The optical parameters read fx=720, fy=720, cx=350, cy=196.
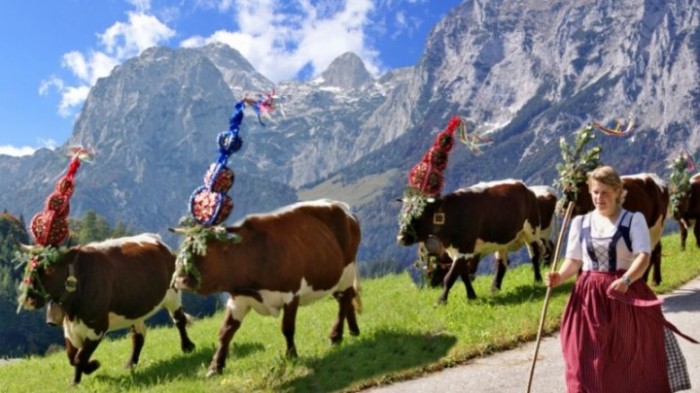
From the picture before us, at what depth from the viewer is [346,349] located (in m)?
12.7

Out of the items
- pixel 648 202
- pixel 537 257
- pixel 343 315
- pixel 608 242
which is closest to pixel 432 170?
pixel 343 315

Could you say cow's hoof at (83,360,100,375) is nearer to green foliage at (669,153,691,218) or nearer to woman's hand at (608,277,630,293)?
woman's hand at (608,277,630,293)

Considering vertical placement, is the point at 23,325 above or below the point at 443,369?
below

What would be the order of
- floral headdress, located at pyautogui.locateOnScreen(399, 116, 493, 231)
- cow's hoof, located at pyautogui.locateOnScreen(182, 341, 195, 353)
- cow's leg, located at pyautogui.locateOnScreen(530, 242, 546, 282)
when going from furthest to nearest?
cow's leg, located at pyautogui.locateOnScreen(530, 242, 546, 282)
floral headdress, located at pyautogui.locateOnScreen(399, 116, 493, 231)
cow's hoof, located at pyautogui.locateOnScreen(182, 341, 195, 353)

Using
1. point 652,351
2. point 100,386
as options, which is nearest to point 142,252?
point 100,386

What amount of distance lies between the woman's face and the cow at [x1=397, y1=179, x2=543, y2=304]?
819cm

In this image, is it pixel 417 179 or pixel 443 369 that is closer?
pixel 443 369

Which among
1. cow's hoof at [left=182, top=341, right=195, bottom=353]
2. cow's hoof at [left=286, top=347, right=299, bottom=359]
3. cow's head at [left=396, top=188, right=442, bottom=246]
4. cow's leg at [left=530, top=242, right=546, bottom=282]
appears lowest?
cow's hoof at [left=182, top=341, right=195, bottom=353]

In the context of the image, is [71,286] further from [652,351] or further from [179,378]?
[652,351]

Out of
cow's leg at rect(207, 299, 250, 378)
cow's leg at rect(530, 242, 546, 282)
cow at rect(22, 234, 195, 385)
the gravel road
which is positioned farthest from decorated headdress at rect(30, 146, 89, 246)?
cow's leg at rect(530, 242, 546, 282)

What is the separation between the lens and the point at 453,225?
53.1ft

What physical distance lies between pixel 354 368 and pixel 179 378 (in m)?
3.09

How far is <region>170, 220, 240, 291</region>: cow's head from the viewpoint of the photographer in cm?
1120

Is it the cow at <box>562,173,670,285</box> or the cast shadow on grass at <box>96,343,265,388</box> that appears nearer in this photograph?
the cast shadow on grass at <box>96,343,265,388</box>
